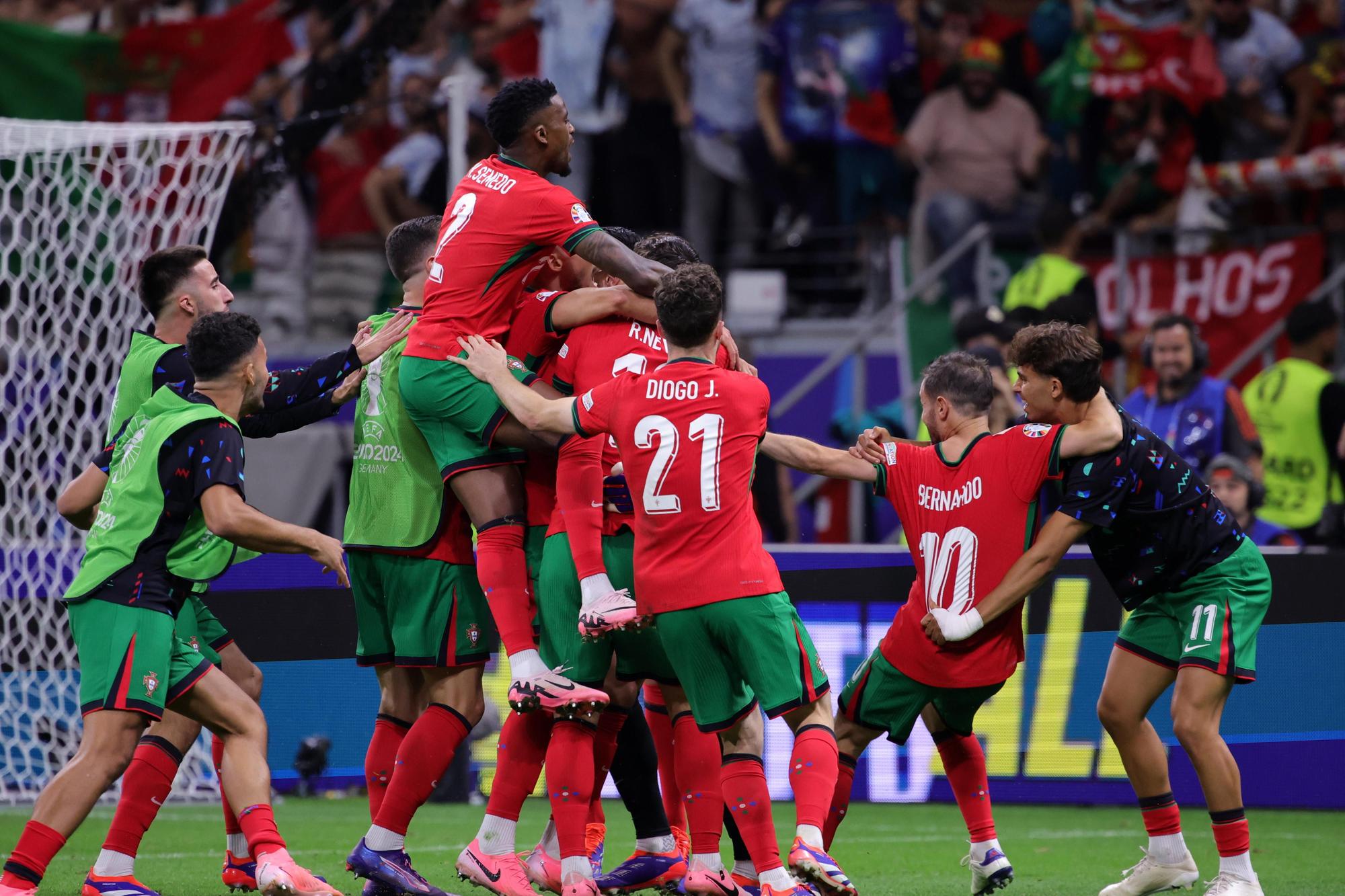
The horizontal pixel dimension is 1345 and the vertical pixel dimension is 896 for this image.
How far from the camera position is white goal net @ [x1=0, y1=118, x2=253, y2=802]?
9.72 metres

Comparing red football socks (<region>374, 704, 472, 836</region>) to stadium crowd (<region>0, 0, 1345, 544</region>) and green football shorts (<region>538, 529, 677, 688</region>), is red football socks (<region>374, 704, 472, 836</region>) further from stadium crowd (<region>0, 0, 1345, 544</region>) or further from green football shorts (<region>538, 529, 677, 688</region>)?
stadium crowd (<region>0, 0, 1345, 544</region>)

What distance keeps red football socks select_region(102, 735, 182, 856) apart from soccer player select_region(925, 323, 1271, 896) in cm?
292

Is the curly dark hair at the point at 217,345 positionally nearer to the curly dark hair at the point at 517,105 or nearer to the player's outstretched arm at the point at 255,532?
the player's outstretched arm at the point at 255,532

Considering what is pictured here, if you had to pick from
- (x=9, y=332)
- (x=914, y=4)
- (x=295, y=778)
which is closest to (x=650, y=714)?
(x=295, y=778)

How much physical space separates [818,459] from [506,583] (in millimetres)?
1315

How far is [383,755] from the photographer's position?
664 centimetres

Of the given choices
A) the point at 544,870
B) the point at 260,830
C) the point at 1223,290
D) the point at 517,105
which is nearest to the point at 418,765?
the point at 260,830

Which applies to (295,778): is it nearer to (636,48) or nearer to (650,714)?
(650,714)

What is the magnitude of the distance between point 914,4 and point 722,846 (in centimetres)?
786

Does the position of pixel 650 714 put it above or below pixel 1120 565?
below

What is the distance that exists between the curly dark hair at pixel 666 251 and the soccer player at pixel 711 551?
71 cm

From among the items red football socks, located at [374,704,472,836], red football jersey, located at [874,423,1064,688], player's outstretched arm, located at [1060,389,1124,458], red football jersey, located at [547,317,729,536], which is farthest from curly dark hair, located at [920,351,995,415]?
red football socks, located at [374,704,472,836]

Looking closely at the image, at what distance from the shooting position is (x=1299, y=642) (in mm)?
9148

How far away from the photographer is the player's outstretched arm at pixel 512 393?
5843 millimetres
